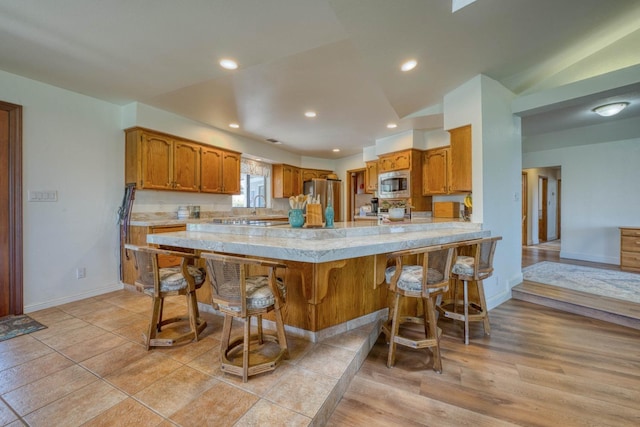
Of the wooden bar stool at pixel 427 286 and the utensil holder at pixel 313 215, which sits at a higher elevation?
the utensil holder at pixel 313 215

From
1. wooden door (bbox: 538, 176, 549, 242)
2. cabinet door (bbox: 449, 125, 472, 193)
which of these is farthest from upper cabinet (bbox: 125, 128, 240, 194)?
wooden door (bbox: 538, 176, 549, 242)

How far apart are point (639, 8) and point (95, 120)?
591 cm

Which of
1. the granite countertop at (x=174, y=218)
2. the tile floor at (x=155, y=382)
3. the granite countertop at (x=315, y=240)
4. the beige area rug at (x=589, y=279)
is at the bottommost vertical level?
the tile floor at (x=155, y=382)

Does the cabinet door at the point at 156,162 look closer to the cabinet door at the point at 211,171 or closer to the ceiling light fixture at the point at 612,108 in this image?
the cabinet door at the point at 211,171

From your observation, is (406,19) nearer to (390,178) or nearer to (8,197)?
(390,178)

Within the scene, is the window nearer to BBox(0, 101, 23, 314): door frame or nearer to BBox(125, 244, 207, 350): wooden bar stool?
BBox(0, 101, 23, 314): door frame

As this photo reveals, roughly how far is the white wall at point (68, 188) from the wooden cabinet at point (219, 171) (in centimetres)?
116

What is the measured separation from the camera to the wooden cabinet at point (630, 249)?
173 inches

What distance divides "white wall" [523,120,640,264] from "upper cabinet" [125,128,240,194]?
21.8ft

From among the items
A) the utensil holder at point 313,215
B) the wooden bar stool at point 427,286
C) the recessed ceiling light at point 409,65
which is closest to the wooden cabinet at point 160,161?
the utensil holder at point 313,215

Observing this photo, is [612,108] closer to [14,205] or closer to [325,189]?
[325,189]

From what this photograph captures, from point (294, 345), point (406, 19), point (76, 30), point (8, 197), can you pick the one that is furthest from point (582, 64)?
point (8, 197)

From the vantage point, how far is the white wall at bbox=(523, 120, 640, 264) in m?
4.88

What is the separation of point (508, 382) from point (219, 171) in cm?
471
